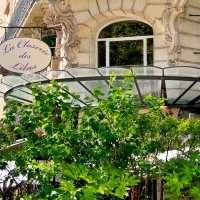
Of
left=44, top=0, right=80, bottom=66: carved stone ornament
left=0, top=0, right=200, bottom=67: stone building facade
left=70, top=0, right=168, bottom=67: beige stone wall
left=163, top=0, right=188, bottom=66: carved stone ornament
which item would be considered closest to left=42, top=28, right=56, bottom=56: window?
left=0, top=0, right=200, bottom=67: stone building facade

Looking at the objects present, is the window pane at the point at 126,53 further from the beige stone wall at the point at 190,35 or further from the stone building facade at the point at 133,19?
the beige stone wall at the point at 190,35

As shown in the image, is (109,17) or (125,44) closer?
(125,44)

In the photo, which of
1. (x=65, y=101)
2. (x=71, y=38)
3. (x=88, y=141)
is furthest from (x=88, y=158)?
(x=71, y=38)

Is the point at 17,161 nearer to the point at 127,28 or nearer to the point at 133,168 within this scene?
the point at 133,168

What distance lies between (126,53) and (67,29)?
1614 mm

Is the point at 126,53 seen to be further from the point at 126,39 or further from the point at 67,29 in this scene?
the point at 67,29

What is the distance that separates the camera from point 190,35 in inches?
630

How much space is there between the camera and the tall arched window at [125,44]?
1636 cm

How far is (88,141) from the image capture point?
22.8 feet

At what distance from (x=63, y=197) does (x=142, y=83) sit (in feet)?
24.1

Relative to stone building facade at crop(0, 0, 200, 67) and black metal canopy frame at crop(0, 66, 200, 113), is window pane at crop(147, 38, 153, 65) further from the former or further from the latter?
black metal canopy frame at crop(0, 66, 200, 113)

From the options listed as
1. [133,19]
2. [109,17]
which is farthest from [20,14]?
[133,19]

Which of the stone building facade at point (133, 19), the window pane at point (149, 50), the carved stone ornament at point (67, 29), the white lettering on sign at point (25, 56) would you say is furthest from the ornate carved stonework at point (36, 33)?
the window pane at point (149, 50)

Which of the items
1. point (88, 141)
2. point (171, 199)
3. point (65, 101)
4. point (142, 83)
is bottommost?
point (171, 199)
